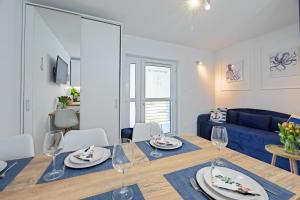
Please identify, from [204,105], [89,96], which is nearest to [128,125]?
[89,96]

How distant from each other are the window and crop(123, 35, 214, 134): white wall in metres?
0.17

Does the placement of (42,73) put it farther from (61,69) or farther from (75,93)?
(75,93)

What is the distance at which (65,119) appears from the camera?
6.93ft

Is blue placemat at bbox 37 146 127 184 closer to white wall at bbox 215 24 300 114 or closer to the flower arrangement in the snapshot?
the flower arrangement

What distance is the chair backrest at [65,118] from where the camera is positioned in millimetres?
2088

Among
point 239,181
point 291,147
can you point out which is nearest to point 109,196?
point 239,181

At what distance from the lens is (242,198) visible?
0.58 m

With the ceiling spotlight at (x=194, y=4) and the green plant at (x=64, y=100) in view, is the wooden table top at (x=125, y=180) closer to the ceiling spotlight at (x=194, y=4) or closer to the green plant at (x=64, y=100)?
the green plant at (x=64, y=100)

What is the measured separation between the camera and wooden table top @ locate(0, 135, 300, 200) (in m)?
0.62

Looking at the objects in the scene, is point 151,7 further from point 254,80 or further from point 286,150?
point 254,80

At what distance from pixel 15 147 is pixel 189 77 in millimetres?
3375

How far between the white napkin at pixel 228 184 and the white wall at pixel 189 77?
273 cm

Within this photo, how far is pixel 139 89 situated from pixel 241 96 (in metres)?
2.37

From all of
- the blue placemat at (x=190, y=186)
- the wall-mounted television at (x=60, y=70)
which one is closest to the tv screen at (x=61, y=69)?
the wall-mounted television at (x=60, y=70)
